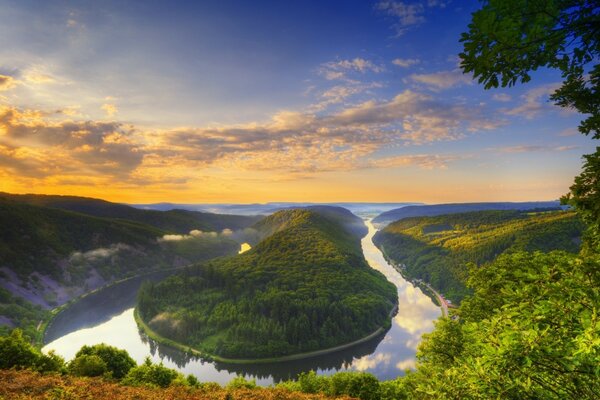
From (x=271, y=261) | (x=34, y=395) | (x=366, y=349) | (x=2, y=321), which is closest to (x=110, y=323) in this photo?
(x=2, y=321)

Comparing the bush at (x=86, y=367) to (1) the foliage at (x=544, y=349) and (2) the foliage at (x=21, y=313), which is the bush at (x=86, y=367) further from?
(2) the foliage at (x=21, y=313)

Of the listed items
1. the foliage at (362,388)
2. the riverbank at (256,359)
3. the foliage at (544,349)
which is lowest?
the riverbank at (256,359)

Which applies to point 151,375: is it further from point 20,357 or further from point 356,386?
point 356,386

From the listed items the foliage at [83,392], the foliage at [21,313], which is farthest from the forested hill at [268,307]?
the foliage at [83,392]

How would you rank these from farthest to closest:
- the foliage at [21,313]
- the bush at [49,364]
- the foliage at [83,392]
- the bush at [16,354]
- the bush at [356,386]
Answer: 1. the foliage at [21,313]
2. the bush at [356,386]
3. the bush at [49,364]
4. the bush at [16,354]
5. the foliage at [83,392]

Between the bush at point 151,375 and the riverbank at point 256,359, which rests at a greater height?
the bush at point 151,375

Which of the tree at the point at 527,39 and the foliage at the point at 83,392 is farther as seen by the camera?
the foliage at the point at 83,392

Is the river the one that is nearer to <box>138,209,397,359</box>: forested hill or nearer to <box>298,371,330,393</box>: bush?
<box>138,209,397,359</box>: forested hill

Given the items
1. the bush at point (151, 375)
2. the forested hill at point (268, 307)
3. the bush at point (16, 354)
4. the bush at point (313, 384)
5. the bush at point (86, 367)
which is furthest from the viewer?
the forested hill at point (268, 307)
